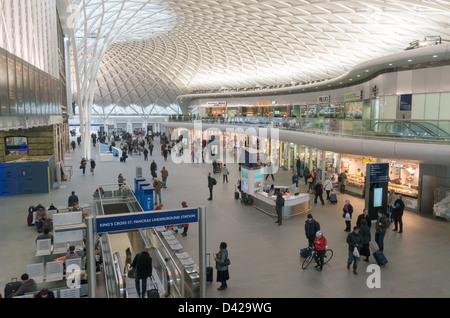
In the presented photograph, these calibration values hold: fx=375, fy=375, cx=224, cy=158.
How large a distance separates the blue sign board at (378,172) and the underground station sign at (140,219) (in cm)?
1114

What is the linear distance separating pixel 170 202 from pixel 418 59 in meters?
14.9

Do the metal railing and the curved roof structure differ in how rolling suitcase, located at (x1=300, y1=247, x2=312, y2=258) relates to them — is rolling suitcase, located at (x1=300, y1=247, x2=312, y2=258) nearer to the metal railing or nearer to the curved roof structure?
the metal railing

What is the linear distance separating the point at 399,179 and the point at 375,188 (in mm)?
4473

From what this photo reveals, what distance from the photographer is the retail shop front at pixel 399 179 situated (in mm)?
19656

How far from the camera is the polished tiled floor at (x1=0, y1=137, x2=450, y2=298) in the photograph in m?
10.4

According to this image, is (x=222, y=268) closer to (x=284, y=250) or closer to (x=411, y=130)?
(x=284, y=250)

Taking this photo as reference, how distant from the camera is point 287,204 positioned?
707 inches

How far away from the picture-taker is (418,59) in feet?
61.4

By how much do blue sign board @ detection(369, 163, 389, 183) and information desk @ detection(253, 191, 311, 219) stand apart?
11.1 feet

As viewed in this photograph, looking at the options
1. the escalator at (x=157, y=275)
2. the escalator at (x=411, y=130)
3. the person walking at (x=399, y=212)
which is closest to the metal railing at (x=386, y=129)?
the escalator at (x=411, y=130)

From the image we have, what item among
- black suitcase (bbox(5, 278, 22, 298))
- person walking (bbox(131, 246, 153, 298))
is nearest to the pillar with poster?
person walking (bbox(131, 246, 153, 298))

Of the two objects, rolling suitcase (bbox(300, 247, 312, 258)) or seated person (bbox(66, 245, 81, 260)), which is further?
rolling suitcase (bbox(300, 247, 312, 258))

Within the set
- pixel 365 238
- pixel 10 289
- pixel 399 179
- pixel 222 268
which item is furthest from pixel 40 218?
pixel 399 179

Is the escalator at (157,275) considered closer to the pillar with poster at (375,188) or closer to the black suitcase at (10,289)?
the black suitcase at (10,289)
